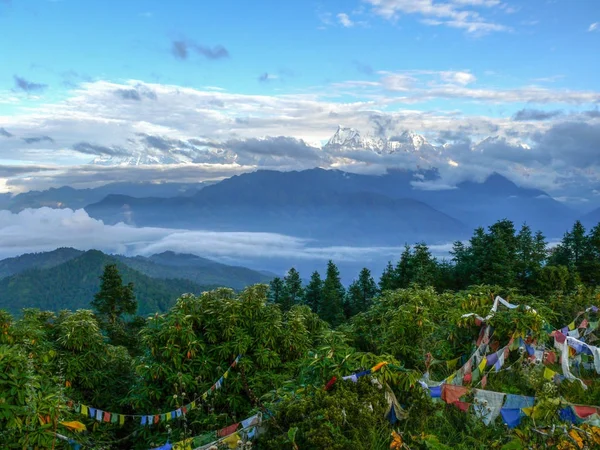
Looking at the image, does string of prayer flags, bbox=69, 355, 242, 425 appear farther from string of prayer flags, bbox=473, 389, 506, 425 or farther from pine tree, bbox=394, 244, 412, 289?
pine tree, bbox=394, 244, 412, 289

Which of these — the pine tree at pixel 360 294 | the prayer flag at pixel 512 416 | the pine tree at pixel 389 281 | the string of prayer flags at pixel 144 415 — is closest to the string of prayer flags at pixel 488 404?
the prayer flag at pixel 512 416

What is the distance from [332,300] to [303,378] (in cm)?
4727

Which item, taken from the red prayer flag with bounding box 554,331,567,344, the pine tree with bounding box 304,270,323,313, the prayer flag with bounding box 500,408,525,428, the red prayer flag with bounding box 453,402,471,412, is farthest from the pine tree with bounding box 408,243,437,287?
the prayer flag with bounding box 500,408,525,428

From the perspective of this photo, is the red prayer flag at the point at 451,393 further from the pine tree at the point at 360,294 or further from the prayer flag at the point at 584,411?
the pine tree at the point at 360,294

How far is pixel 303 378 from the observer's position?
9.48 metres

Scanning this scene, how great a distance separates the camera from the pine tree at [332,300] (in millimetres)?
54900

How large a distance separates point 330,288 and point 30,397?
51.1 meters

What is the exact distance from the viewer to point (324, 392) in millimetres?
8242

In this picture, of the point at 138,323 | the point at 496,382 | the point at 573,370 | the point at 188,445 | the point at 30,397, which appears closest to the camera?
the point at 30,397

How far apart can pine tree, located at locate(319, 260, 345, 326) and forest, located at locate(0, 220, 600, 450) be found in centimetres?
3391

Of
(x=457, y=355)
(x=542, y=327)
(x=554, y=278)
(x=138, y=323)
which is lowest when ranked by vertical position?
(x=138, y=323)

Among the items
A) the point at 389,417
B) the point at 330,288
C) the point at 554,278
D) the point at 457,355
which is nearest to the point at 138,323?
the point at 330,288

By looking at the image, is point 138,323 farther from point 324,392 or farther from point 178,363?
point 324,392

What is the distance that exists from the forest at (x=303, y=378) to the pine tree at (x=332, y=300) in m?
33.9
